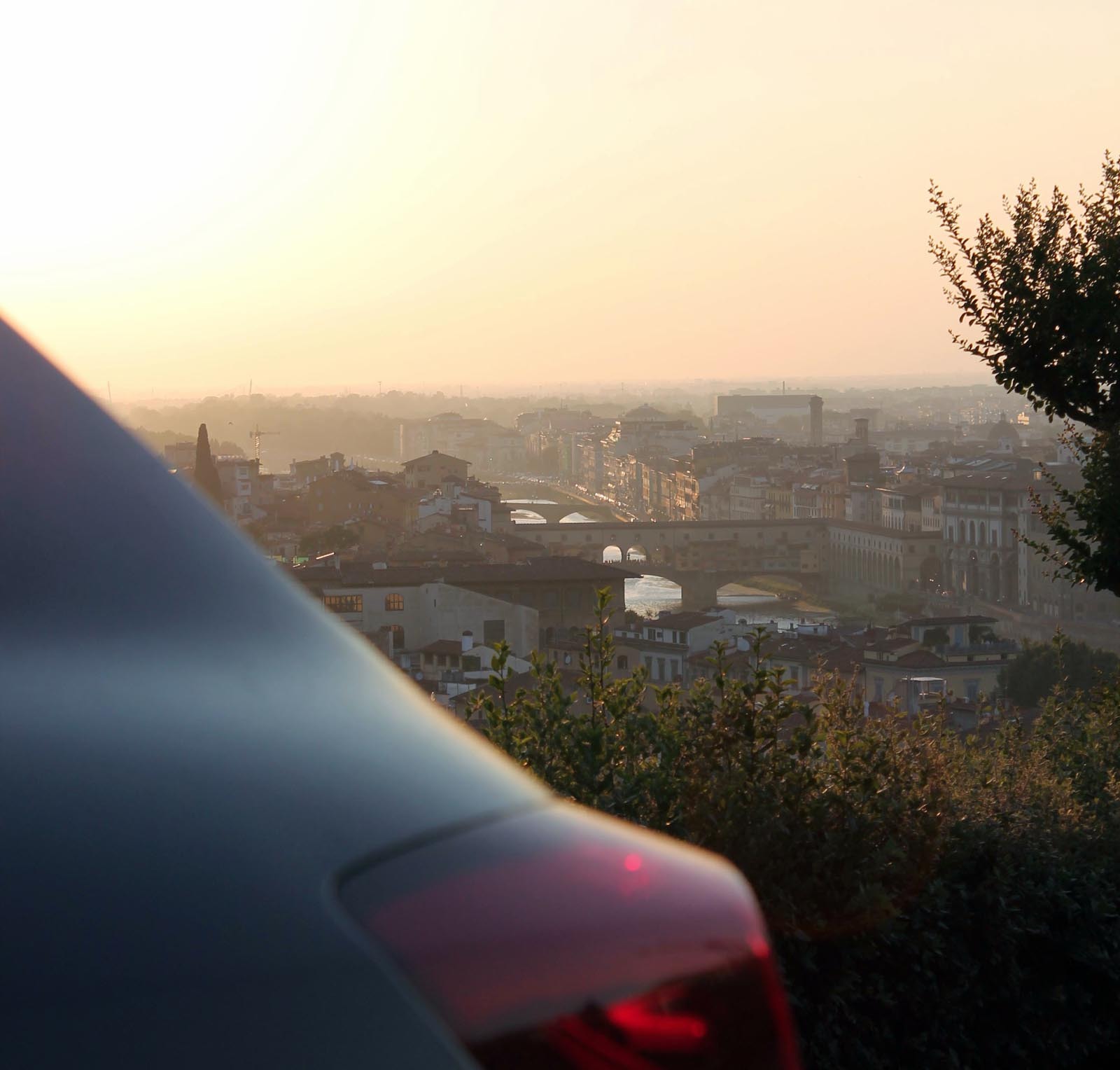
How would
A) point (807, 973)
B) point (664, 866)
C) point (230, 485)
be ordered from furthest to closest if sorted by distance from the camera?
point (230, 485) → point (807, 973) → point (664, 866)

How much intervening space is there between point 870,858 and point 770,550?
4131 centimetres

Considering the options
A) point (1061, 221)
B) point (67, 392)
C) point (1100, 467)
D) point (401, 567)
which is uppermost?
point (1061, 221)

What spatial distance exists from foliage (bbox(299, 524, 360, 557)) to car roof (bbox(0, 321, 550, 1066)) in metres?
20.1

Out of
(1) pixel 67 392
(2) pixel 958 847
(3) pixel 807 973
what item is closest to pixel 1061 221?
(2) pixel 958 847

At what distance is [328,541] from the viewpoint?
895 inches

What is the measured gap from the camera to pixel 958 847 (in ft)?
9.06

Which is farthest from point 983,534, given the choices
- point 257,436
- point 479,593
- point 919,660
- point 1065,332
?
point 1065,332

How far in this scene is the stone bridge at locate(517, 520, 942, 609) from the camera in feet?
131

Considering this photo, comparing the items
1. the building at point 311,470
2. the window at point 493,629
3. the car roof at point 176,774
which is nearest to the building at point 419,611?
the window at point 493,629

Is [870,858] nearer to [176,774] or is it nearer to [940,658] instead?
[176,774]

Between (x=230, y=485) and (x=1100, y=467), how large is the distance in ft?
59.2

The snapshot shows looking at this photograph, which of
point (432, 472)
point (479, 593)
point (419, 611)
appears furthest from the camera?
point (432, 472)

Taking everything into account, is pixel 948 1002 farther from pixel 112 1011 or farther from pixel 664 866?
pixel 112 1011

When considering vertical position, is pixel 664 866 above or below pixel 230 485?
above
